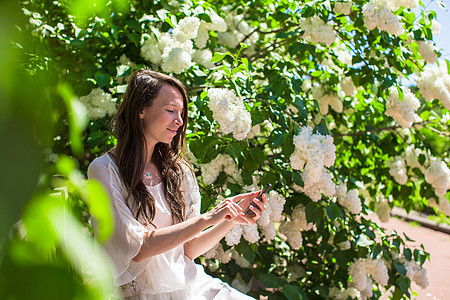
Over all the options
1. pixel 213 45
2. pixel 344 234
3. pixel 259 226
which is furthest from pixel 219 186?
pixel 213 45

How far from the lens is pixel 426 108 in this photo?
3.79 m

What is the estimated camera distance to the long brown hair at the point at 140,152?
6.02ft

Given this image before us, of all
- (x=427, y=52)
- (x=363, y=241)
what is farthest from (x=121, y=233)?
(x=427, y=52)

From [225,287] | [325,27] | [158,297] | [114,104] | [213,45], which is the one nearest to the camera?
[158,297]

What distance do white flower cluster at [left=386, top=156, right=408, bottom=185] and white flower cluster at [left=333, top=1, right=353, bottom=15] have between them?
4.40 feet

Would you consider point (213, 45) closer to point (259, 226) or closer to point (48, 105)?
point (259, 226)

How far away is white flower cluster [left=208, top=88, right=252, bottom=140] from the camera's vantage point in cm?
212

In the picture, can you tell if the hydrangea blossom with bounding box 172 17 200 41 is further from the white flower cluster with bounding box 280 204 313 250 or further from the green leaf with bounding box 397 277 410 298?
the green leaf with bounding box 397 277 410 298

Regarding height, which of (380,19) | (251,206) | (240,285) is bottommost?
(240,285)

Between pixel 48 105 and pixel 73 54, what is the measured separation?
258 centimetres

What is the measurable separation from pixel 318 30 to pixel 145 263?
74.3 inches

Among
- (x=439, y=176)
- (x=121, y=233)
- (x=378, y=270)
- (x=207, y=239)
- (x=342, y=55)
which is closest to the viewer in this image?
(x=121, y=233)

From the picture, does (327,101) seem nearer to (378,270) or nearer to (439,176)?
(439,176)

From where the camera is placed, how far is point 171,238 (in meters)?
1.66
